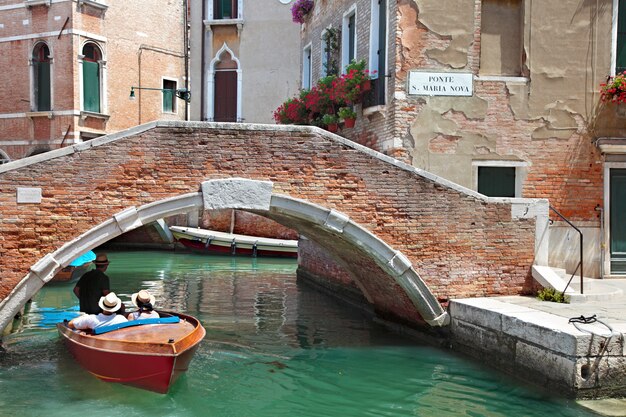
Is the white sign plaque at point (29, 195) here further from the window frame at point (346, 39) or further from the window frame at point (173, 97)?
the window frame at point (173, 97)

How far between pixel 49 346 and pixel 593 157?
7.01m

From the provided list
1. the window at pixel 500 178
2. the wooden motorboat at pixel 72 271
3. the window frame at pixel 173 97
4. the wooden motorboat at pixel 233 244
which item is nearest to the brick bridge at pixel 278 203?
the window at pixel 500 178

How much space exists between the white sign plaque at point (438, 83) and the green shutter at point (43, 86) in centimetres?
1126

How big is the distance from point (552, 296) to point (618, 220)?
250 centimetres

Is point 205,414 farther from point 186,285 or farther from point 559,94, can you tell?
point 186,285

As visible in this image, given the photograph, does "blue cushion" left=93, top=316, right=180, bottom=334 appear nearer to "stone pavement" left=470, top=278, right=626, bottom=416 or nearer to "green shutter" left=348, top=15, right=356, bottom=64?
"stone pavement" left=470, top=278, right=626, bottom=416

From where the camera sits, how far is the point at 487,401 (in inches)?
262

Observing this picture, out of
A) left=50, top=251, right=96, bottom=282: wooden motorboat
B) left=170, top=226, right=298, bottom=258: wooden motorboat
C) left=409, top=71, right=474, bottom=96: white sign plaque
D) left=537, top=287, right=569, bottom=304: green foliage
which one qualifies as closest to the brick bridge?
left=537, top=287, right=569, bottom=304: green foliage

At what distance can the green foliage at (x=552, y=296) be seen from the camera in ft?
26.0

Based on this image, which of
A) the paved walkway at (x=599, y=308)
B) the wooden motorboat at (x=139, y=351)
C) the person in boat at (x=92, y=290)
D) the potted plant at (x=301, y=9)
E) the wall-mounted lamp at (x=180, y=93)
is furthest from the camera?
the wall-mounted lamp at (x=180, y=93)

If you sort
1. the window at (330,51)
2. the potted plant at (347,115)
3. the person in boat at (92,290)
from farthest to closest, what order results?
the window at (330,51)
the potted plant at (347,115)
the person in boat at (92,290)

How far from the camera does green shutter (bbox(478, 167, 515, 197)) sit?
9.75m

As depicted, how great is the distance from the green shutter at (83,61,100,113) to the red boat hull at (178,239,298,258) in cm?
403

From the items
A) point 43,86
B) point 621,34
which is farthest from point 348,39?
point 43,86
